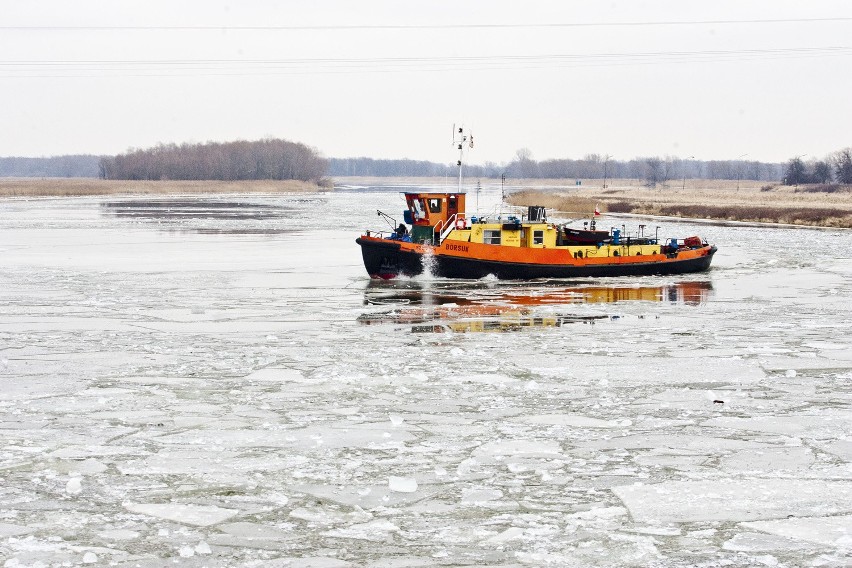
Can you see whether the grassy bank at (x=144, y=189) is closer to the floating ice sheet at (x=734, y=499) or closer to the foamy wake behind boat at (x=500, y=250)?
the foamy wake behind boat at (x=500, y=250)

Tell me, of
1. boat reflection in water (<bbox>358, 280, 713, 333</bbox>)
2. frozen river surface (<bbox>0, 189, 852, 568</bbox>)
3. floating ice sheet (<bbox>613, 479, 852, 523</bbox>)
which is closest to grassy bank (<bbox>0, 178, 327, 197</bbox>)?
boat reflection in water (<bbox>358, 280, 713, 333</bbox>)

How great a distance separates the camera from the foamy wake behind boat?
3130 cm

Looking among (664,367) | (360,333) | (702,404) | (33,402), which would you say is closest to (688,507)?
(702,404)

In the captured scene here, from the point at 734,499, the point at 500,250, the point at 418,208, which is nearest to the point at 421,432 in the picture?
the point at 734,499

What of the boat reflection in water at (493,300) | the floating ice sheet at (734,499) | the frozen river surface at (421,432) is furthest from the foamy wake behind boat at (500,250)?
the floating ice sheet at (734,499)

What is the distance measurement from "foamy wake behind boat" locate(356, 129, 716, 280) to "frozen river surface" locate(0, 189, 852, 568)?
5.96 metres

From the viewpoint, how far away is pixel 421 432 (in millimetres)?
11398

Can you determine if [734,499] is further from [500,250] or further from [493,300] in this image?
[500,250]

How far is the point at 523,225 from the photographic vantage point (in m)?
32.2

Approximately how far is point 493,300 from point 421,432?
14987 millimetres

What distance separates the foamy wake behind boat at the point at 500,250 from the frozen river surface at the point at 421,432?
5.96 metres

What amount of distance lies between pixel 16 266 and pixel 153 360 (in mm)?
20022

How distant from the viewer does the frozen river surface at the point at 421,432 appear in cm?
798

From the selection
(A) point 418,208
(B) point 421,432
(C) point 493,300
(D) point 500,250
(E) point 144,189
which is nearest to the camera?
(B) point 421,432
